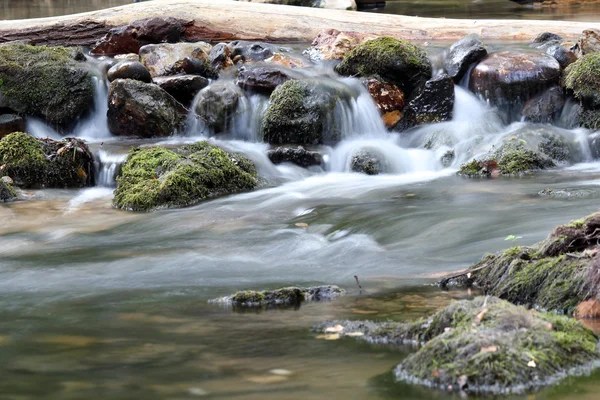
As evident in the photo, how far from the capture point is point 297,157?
10328mm

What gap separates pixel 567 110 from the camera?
11062 millimetres

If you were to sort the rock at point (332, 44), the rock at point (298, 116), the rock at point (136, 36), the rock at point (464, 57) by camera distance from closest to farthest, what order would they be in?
the rock at point (298, 116), the rock at point (464, 57), the rock at point (332, 44), the rock at point (136, 36)

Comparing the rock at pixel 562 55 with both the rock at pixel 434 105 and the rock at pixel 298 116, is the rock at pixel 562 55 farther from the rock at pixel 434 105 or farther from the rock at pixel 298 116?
the rock at pixel 298 116

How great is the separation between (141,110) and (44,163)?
169cm

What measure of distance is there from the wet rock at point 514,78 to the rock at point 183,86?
3787 mm

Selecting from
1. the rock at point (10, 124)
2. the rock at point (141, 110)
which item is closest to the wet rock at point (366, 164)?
the rock at point (141, 110)

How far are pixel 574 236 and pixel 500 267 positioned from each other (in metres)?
0.46

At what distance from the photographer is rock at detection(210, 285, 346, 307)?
15.9 ft

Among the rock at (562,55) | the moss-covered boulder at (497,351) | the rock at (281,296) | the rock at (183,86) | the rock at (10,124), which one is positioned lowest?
the rock at (281,296)

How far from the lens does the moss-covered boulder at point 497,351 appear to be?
3.20m

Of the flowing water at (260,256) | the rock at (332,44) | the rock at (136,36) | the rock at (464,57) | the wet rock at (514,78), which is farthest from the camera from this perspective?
the rock at (136,36)

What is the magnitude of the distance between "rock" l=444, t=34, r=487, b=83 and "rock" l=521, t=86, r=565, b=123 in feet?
3.50

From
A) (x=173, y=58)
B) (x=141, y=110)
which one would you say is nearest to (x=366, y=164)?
(x=141, y=110)

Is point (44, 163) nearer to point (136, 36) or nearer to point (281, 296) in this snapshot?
point (136, 36)
